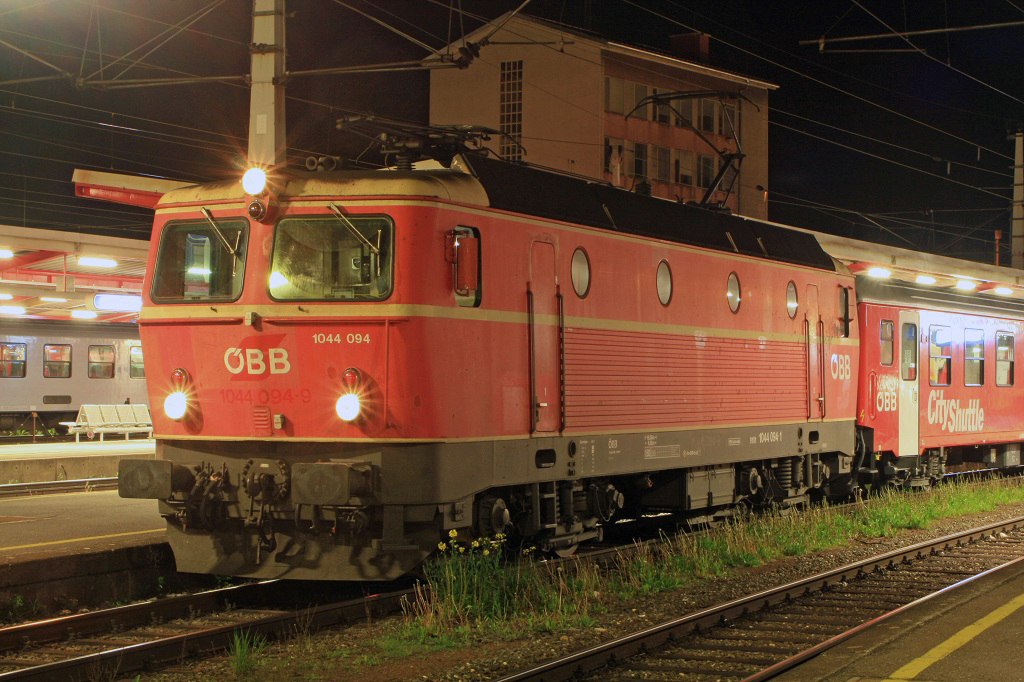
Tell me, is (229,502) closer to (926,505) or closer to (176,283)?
(176,283)

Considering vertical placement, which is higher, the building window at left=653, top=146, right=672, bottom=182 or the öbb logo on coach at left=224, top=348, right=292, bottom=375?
the building window at left=653, top=146, right=672, bottom=182

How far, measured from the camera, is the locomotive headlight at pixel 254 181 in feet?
31.3

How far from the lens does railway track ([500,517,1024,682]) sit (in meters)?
7.64

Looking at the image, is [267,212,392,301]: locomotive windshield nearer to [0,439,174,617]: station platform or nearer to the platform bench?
[0,439,174,617]: station platform

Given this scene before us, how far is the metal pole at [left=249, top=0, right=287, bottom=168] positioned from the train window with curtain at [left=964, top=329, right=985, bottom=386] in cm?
1280

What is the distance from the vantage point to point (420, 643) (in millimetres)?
8352

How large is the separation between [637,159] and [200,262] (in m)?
48.1

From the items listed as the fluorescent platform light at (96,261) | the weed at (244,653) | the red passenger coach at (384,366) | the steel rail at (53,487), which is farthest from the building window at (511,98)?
the weed at (244,653)

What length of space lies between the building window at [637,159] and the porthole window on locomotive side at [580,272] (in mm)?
45110

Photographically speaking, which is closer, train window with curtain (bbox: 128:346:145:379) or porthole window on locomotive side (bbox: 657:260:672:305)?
porthole window on locomotive side (bbox: 657:260:672:305)

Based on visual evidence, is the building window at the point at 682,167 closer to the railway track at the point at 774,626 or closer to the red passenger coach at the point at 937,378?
the red passenger coach at the point at 937,378

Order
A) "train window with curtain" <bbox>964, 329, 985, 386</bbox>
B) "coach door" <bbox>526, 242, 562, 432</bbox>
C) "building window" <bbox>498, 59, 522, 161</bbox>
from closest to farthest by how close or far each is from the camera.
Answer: "coach door" <bbox>526, 242, 562, 432</bbox>
"train window with curtain" <bbox>964, 329, 985, 386</bbox>
"building window" <bbox>498, 59, 522, 161</bbox>

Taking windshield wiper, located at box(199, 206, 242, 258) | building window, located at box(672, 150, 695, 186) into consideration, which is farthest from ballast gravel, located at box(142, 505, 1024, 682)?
building window, located at box(672, 150, 695, 186)

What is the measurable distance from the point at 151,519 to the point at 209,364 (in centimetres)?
422
